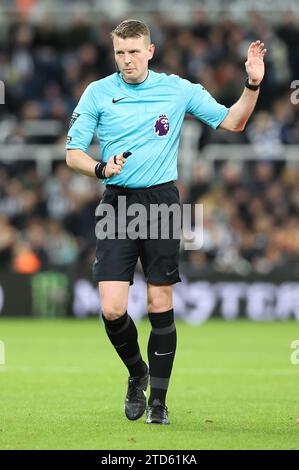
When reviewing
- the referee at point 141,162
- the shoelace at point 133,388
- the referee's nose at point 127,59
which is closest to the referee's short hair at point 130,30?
the referee at point 141,162

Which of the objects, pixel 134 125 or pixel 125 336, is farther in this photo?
pixel 125 336

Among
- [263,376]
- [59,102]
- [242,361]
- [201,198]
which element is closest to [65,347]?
[242,361]

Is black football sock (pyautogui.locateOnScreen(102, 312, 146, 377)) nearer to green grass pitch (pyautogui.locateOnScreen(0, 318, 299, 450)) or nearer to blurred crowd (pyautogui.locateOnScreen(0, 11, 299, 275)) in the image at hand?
green grass pitch (pyautogui.locateOnScreen(0, 318, 299, 450))

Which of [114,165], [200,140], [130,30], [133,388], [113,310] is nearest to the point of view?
[114,165]

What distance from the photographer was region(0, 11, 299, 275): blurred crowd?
58.5ft

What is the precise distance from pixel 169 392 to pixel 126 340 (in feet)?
5.58

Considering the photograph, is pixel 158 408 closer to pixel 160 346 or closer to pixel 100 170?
pixel 160 346

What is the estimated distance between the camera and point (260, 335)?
49.2 feet

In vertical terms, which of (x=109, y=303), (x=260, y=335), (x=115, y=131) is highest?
(x=115, y=131)

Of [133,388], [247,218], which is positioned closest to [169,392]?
[133,388]

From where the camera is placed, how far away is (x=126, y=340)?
25.4 feet

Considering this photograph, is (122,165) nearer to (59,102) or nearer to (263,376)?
(263,376)

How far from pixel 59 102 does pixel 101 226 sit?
1231 cm

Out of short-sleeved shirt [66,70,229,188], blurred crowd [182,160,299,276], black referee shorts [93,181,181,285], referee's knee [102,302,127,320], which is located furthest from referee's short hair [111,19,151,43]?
blurred crowd [182,160,299,276]
